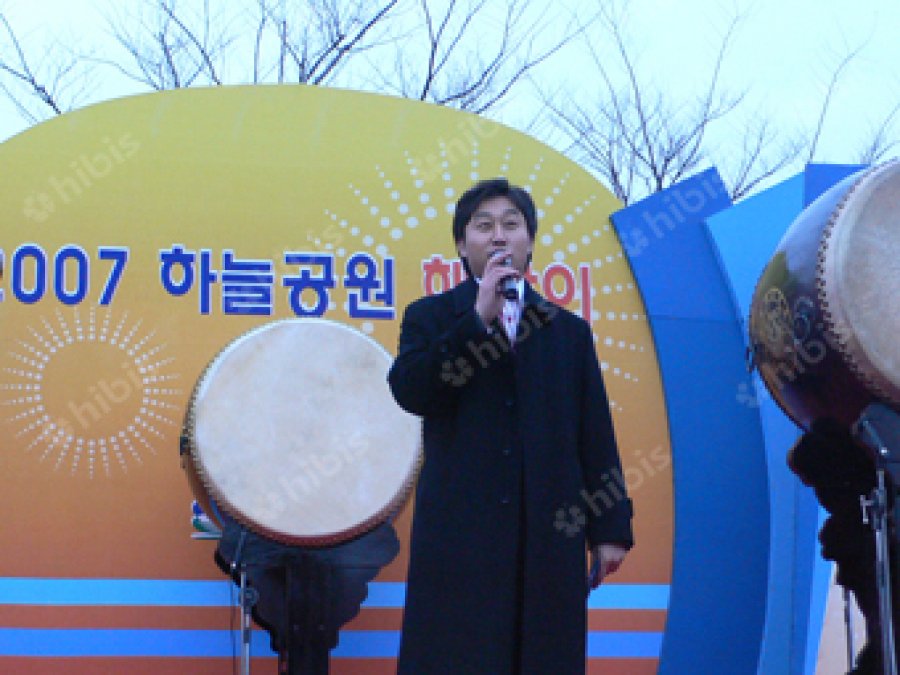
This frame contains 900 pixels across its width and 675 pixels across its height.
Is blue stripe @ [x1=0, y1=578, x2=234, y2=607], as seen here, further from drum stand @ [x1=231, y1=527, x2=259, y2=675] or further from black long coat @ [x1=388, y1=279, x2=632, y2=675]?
black long coat @ [x1=388, y1=279, x2=632, y2=675]

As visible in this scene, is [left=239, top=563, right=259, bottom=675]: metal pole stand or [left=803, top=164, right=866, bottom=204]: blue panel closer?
[left=239, top=563, right=259, bottom=675]: metal pole stand

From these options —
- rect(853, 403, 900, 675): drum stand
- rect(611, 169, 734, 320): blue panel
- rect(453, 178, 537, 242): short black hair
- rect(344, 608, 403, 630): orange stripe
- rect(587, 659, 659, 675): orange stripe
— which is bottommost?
rect(587, 659, 659, 675): orange stripe

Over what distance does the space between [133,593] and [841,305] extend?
86.7 inches

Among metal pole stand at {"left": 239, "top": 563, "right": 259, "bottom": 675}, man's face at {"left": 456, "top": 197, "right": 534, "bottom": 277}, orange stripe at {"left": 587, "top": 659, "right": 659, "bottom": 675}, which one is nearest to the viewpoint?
man's face at {"left": 456, "top": 197, "right": 534, "bottom": 277}

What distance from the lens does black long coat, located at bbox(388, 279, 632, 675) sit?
6.48 feet

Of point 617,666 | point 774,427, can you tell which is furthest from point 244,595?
point 774,427

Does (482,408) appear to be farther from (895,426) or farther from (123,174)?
(123,174)

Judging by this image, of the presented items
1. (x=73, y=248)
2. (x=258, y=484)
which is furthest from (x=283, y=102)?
(x=258, y=484)

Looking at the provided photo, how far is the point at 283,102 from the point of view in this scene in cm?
379

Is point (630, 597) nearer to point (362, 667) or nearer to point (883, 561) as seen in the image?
point (362, 667)

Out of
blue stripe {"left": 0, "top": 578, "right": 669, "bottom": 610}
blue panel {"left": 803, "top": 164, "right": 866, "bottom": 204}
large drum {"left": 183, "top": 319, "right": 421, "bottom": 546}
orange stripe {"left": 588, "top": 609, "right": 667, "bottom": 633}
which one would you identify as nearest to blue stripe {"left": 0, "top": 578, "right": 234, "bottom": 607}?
blue stripe {"left": 0, "top": 578, "right": 669, "bottom": 610}

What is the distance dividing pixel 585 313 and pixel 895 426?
155 centimetres

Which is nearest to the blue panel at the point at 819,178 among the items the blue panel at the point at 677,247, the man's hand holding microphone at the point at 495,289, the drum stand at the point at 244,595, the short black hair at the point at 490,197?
the blue panel at the point at 677,247

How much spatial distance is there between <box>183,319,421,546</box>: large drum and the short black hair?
95 cm
